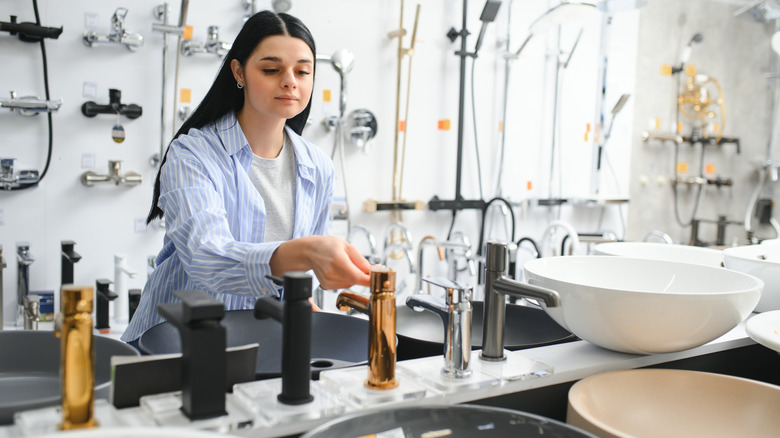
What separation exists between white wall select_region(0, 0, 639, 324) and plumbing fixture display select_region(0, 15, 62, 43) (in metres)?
0.05

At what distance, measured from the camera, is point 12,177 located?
232 centimetres

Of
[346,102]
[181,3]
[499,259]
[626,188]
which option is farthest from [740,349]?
[626,188]

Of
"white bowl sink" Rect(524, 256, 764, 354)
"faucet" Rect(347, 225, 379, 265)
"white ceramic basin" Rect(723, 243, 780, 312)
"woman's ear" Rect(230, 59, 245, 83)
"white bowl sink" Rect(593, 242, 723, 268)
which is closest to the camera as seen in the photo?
"white bowl sink" Rect(524, 256, 764, 354)

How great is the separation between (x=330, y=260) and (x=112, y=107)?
1890 millimetres

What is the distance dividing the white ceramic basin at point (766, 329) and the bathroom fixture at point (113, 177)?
86.4 inches

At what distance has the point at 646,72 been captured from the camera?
13.6 ft

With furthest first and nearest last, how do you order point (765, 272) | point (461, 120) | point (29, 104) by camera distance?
point (461, 120) → point (29, 104) → point (765, 272)

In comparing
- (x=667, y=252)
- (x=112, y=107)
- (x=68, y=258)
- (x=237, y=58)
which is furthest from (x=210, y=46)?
(x=667, y=252)

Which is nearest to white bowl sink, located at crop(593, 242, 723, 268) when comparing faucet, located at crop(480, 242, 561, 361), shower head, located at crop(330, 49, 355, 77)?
faucet, located at crop(480, 242, 561, 361)

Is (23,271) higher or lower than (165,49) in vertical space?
lower

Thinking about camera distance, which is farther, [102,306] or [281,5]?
[281,5]

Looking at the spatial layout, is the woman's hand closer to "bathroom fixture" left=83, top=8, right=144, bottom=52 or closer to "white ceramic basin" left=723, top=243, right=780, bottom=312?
"white ceramic basin" left=723, top=243, right=780, bottom=312

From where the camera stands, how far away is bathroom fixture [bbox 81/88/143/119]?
2.45 metres

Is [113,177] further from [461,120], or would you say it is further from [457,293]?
[457,293]
